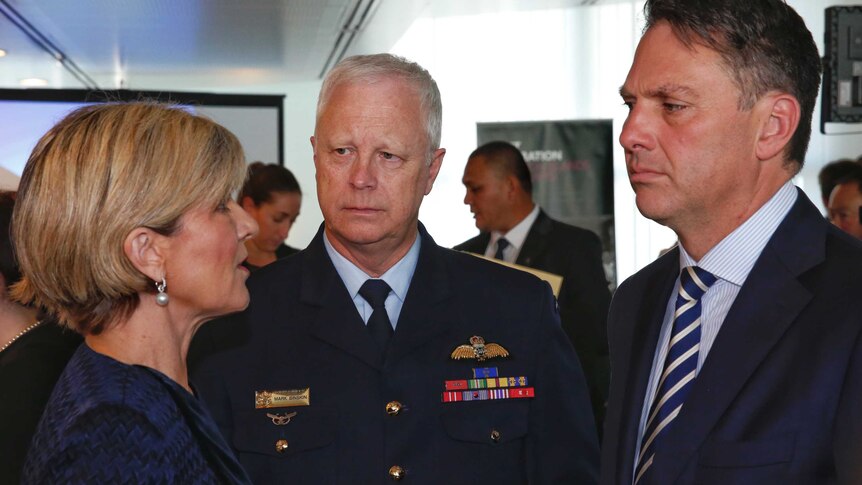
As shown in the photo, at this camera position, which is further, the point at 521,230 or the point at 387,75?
the point at 521,230

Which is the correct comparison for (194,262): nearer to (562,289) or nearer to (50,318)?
(50,318)

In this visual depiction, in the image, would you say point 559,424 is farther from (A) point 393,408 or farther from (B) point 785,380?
(B) point 785,380

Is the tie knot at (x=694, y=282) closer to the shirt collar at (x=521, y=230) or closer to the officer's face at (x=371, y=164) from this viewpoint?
the officer's face at (x=371, y=164)

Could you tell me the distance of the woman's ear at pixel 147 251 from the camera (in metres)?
1.69

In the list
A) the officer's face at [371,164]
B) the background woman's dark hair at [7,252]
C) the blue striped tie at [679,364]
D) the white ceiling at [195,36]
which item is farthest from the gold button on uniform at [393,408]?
the white ceiling at [195,36]

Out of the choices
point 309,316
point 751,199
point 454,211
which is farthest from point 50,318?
point 454,211

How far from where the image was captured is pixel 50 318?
94.8 inches

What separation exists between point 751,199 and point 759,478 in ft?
1.70

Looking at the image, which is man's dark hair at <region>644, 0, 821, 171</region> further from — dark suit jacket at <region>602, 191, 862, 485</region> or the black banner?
the black banner

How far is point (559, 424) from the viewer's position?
2236 mm

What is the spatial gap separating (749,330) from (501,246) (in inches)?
148

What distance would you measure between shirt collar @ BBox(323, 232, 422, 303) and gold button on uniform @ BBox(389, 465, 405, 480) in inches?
15.2

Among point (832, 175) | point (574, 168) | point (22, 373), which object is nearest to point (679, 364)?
point (22, 373)

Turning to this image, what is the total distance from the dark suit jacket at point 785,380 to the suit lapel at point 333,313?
644 millimetres
